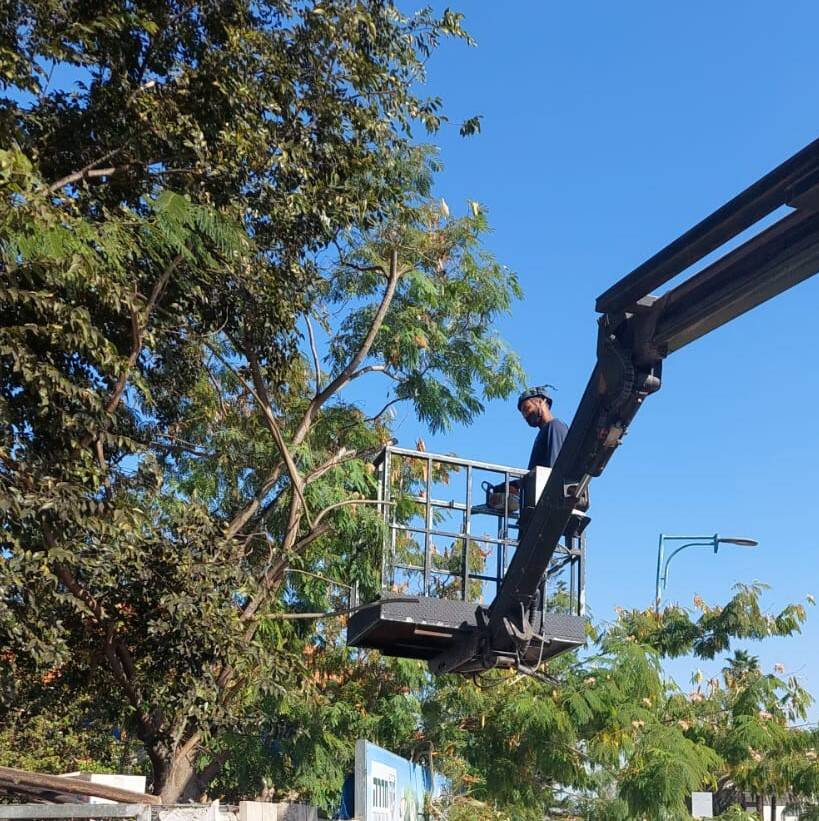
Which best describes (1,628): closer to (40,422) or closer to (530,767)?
(40,422)

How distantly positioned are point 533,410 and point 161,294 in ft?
16.3

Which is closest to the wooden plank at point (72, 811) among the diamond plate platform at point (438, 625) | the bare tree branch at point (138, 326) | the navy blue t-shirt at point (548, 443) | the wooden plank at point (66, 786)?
the wooden plank at point (66, 786)

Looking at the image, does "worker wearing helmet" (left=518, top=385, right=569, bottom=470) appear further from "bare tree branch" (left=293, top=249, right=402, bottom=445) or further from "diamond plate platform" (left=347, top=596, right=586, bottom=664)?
"bare tree branch" (left=293, top=249, right=402, bottom=445)

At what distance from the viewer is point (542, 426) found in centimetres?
980

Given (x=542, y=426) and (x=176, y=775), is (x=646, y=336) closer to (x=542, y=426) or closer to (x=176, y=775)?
(x=542, y=426)

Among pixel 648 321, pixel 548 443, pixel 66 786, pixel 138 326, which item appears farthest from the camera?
pixel 138 326

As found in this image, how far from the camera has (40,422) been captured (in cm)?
1097

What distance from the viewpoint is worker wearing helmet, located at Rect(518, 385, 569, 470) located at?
970cm

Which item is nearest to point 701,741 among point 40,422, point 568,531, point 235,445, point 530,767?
point 530,767

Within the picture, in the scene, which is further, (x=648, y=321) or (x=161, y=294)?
(x=161, y=294)

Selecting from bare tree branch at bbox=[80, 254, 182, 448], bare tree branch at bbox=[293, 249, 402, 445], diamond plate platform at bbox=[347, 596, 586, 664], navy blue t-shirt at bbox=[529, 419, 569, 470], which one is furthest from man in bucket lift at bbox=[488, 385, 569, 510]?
bare tree branch at bbox=[293, 249, 402, 445]

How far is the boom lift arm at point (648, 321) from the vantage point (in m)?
6.32

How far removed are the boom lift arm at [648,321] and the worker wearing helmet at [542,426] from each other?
2.53 feet

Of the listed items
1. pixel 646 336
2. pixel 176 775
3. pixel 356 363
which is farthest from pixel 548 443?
pixel 176 775
